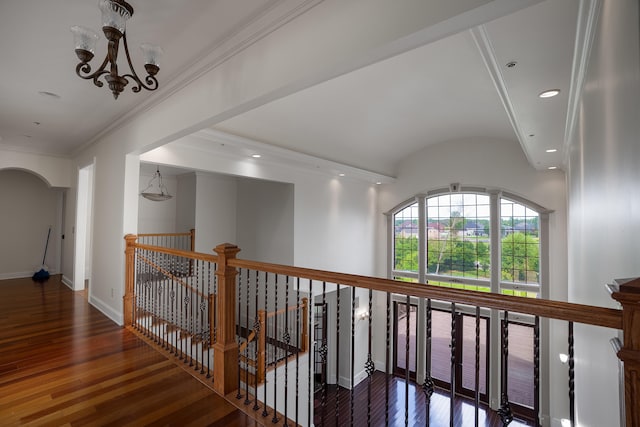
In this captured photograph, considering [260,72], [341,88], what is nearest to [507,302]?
[260,72]

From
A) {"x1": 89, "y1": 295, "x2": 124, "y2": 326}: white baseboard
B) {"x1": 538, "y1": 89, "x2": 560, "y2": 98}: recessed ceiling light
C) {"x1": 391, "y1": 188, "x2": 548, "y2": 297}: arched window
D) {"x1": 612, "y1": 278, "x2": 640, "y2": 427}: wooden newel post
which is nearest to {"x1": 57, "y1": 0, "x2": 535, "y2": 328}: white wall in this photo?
{"x1": 89, "y1": 295, "x2": 124, "y2": 326}: white baseboard

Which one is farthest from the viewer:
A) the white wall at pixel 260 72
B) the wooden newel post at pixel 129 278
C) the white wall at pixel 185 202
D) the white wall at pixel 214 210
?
the white wall at pixel 185 202

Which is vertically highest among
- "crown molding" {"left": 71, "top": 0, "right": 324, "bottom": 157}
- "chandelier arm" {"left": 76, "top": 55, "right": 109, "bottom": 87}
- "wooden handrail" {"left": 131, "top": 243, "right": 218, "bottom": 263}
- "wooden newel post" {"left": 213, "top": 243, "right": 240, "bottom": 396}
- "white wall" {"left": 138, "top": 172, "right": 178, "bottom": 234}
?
"crown molding" {"left": 71, "top": 0, "right": 324, "bottom": 157}

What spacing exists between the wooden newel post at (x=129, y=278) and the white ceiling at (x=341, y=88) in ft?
5.48

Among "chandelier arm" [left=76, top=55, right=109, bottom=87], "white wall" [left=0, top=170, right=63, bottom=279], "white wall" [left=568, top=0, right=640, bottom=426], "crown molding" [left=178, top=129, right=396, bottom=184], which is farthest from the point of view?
"white wall" [left=0, top=170, right=63, bottom=279]

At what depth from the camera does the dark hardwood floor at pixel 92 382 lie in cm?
206

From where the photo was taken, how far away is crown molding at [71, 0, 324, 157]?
1.88 m

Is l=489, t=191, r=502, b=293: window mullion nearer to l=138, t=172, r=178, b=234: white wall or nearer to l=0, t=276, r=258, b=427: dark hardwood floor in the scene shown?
l=0, t=276, r=258, b=427: dark hardwood floor

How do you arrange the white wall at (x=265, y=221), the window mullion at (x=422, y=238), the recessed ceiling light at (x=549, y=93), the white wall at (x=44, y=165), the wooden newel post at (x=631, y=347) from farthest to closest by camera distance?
the window mullion at (x=422, y=238)
the white wall at (x=265, y=221)
the white wall at (x=44, y=165)
the recessed ceiling light at (x=549, y=93)
the wooden newel post at (x=631, y=347)

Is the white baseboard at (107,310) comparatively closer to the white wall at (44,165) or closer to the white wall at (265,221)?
the white wall at (44,165)

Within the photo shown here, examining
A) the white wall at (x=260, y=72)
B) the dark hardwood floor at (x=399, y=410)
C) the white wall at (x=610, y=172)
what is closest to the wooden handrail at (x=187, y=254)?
the white wall at (x=260, y=72)

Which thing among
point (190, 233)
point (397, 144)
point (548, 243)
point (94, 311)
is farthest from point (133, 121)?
point (548, 243)

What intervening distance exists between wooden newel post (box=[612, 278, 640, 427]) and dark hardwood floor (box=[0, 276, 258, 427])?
1991 mm

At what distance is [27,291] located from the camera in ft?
17.8
